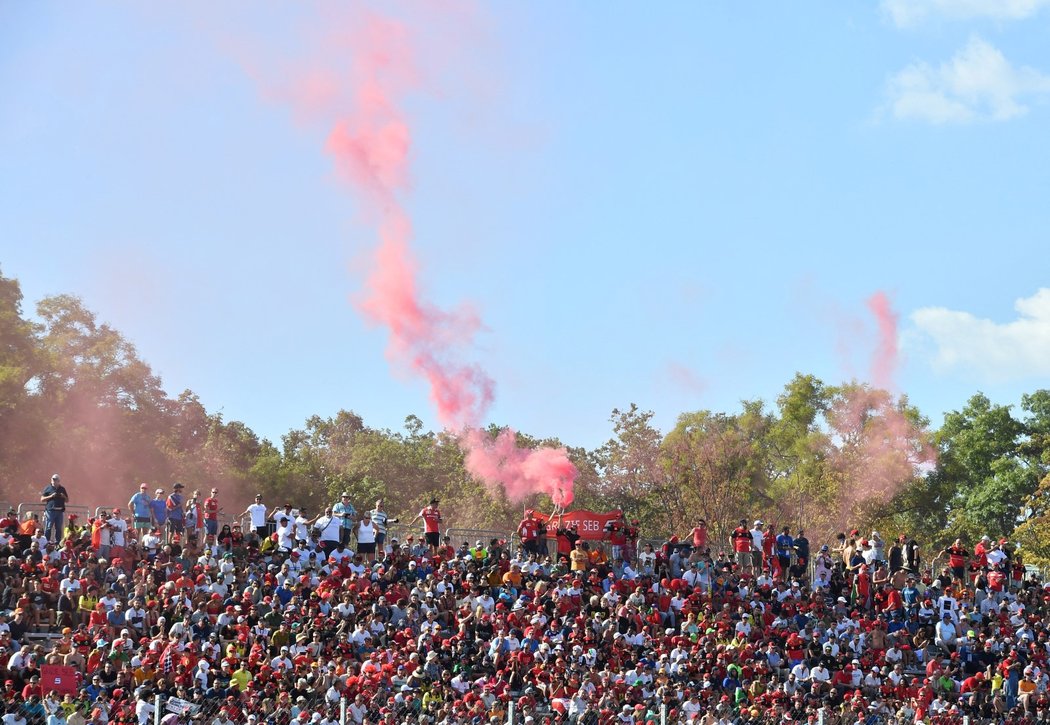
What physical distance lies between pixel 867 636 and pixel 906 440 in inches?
1379

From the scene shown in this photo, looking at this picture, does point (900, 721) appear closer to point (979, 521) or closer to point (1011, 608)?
point (1011, 608)

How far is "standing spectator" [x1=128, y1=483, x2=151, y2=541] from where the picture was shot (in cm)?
2767

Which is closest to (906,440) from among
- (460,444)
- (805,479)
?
(805,479)

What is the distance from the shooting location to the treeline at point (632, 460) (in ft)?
187

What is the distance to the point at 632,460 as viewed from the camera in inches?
2443

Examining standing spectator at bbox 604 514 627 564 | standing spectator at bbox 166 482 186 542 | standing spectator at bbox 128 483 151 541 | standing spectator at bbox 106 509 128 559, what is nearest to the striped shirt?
standing spectator at bbox 166 482 186 542

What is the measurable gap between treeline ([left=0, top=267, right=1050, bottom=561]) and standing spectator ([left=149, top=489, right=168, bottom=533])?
28517 mm

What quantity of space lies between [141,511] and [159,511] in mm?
541

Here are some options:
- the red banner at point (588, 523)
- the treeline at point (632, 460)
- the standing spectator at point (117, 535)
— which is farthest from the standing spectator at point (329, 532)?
the treeline at point (632, 460)

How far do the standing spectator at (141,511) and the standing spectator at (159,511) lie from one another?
14 centimetres

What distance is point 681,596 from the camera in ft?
98.4

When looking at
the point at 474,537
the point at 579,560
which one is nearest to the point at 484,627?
the point at 579,560

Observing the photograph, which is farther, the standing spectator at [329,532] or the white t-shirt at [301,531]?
the standing spectator at [329,532]

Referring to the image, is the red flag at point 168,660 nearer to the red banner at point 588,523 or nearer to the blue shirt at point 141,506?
the blue shirt at point 141,506
